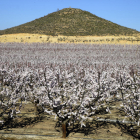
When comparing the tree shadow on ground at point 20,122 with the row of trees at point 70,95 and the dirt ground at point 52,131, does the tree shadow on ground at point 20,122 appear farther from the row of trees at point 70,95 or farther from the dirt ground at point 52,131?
the row of trees at point 70,95

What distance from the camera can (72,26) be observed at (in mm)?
59594

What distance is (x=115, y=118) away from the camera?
187 inches

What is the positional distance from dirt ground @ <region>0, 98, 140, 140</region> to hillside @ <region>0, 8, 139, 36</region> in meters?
46.8

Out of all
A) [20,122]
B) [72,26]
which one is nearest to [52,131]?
[20,122]

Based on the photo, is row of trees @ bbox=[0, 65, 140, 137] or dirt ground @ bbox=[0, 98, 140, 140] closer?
row of trees @ bbox=[0, 65, 140, 137]

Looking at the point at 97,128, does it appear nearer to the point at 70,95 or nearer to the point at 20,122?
the point at 70,95

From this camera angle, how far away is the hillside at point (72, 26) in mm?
53456

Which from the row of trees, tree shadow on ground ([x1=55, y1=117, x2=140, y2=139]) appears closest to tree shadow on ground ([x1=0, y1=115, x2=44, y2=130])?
the row of trees

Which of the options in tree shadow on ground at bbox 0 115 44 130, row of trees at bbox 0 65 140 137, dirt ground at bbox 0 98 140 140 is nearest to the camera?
row of trees at bbox 0 65 140 137

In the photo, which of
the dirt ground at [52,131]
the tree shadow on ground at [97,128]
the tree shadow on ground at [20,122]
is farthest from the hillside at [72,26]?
the tree shadow on ground at [97,128]

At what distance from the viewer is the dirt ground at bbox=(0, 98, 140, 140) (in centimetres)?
387

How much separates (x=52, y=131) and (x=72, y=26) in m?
57.8

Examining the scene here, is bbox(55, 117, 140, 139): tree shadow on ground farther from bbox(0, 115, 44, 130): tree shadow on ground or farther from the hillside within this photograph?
the hillside

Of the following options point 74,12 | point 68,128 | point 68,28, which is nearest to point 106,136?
point 68,128
